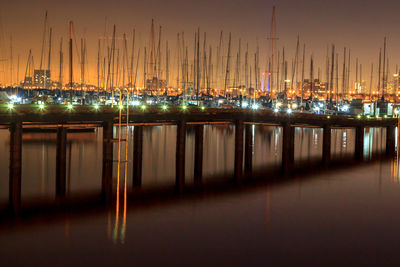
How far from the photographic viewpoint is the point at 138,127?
50344mm

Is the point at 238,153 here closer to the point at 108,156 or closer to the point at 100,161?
the point at 108,156

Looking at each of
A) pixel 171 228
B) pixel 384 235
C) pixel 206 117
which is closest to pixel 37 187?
pixel 171 228

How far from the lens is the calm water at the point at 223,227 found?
→ 26266 mm

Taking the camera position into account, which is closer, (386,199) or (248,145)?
(386,199)

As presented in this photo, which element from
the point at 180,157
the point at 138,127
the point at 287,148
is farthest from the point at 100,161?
the point at 287,148

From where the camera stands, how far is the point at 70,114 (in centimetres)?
4284

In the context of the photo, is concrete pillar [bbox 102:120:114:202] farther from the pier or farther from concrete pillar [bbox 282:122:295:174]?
concrete pillar [bbox 282:122:295:174]

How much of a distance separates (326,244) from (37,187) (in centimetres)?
2194

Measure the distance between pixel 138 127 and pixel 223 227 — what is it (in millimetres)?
20587

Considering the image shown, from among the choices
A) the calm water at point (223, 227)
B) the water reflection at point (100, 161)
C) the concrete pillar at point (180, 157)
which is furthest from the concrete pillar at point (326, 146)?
the concrete pillar at point (180, 157)

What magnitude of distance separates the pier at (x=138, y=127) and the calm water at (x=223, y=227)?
4.02 feet

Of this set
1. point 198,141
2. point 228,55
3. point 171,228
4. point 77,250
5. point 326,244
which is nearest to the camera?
point 77,250

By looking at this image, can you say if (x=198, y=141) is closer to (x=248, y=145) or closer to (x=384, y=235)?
(x=248, y=145)

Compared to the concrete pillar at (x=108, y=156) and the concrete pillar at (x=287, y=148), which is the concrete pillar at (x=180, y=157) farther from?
the concrete pillar at (x=287, y=148)
